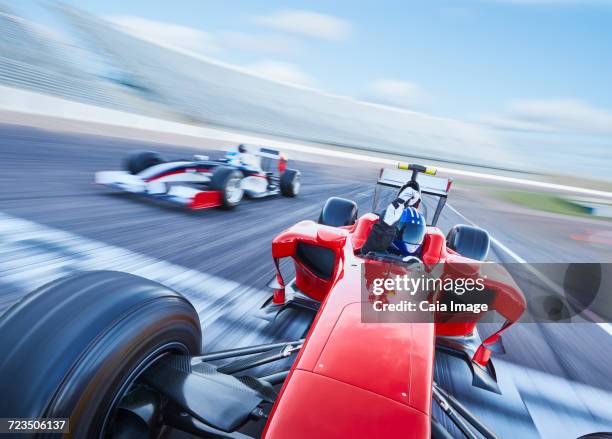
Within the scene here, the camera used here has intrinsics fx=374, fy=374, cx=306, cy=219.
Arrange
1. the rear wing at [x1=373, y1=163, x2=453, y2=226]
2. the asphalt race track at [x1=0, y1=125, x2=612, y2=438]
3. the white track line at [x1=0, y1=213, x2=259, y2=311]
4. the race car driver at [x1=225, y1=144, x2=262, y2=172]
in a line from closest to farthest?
the asphalt race track at [x1=0, y1=125, x2=612, y2=438] → the white track line at [x1=0, y1=213, x2=259, y2=311] → the rear wing at [x1=373, y1=163, x2=453, y2=226] → the race car driver at [x1=225, y1=144, x2=262, y2=172]

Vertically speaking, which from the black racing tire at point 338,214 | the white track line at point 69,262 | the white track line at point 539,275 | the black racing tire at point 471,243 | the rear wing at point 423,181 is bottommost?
the white track line at point 539,275

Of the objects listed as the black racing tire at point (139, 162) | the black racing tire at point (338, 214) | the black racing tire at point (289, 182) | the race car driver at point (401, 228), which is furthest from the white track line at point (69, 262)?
the black racing tire at point (289, 182)

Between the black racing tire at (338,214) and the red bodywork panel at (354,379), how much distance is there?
1943 millimetres

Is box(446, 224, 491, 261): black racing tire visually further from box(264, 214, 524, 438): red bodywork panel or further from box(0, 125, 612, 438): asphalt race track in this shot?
box(264, 214, 524, 438): red bodywork panel

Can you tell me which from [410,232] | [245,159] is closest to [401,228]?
[410,232]

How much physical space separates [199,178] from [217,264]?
2.69 m

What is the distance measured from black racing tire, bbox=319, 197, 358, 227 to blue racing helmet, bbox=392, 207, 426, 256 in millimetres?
1356

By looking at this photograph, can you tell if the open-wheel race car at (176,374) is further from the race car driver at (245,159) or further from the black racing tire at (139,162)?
the race car driver at (245,159)

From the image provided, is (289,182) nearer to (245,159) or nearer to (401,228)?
(245,159)

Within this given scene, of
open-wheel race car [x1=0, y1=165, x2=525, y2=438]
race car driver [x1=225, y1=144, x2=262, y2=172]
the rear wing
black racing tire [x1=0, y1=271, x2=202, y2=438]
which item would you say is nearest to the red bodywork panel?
open-wheel race car [x1=0, y1=165, x2=525, y2=438]

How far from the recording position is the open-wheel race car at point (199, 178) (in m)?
5.45

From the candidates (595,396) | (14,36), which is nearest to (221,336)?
(595,396)

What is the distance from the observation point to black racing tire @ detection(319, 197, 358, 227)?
4047 mm

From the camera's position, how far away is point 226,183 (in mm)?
5977
